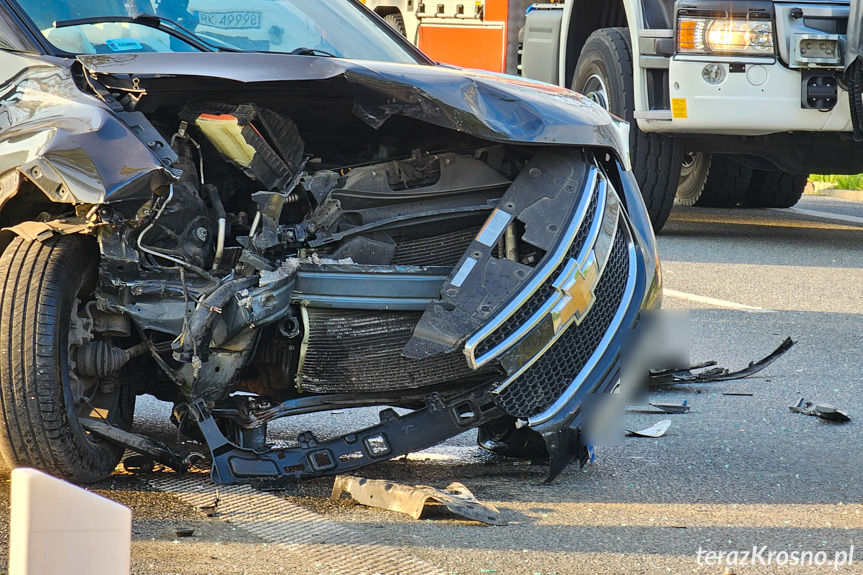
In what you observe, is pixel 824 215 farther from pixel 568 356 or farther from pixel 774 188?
pixel 568 356

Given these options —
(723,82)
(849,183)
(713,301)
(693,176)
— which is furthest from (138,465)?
(849,183)

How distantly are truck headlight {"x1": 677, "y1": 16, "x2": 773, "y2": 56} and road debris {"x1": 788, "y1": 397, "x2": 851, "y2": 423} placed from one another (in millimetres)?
3550

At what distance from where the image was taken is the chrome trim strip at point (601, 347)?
134 inches

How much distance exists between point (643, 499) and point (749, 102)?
4.84m

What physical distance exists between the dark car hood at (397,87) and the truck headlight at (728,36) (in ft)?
14.2

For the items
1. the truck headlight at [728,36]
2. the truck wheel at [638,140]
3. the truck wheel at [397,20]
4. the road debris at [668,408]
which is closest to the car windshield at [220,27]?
the road debris at [668,408]

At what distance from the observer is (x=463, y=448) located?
4117 mm

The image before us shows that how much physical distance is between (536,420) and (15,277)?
151 cm

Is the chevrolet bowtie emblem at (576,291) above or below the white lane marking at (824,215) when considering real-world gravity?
above

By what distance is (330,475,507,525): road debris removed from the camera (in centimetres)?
318

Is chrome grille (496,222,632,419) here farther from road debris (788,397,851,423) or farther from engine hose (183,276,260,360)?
road debris (788,397,851,423)

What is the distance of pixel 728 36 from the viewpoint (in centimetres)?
759

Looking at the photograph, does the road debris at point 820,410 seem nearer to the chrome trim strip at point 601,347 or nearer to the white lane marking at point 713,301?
the chrome trim strip at point 601,347

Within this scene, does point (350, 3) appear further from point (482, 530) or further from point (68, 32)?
point (482, 530)
